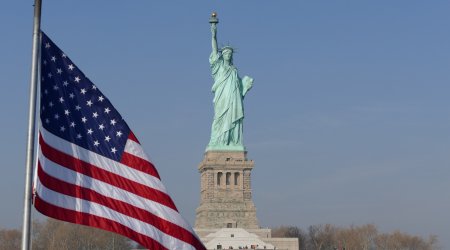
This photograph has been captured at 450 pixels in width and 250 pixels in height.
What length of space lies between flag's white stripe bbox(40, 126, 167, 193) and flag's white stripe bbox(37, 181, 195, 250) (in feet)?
1.44

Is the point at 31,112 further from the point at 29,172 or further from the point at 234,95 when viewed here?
the point at 234,95

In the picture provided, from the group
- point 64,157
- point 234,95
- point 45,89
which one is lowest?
point 64,157

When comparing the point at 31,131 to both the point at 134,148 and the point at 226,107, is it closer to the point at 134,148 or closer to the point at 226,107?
the point at 134,148

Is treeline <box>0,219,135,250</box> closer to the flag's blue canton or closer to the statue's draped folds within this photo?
the statue's draped folds

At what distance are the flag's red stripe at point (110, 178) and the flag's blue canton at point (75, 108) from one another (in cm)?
20

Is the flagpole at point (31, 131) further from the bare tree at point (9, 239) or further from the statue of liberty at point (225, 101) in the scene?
the bare tree at point (9, 239)

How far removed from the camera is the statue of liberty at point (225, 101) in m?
76.9

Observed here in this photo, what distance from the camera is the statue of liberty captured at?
76.9 metres

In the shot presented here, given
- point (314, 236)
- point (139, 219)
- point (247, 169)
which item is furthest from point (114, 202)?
point (314, 236)

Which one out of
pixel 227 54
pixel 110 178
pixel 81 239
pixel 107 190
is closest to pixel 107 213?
pixel 107 190

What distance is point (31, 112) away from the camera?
31.9ft

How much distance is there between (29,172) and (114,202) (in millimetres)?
1255

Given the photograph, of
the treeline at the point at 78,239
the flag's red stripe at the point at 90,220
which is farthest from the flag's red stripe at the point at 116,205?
the treeline at the point at 78,239

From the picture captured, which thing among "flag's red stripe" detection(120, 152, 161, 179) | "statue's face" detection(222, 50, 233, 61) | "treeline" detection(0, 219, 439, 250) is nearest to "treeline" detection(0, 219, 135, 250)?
"treeline" detection(0, 219, 439, 250)
